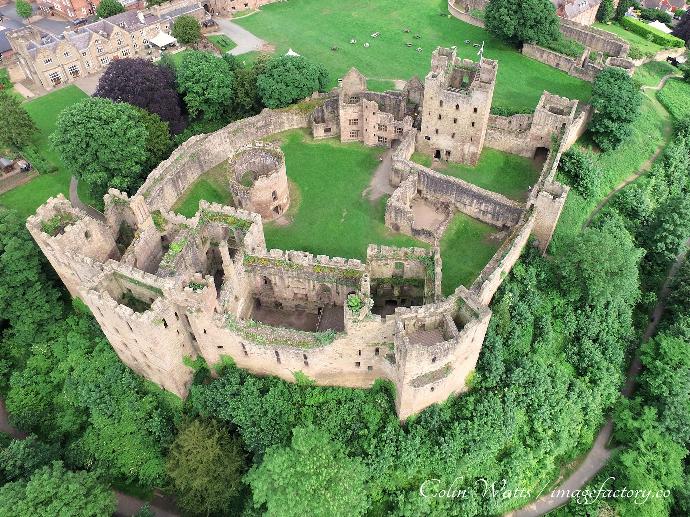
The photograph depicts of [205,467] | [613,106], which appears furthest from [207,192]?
[613,106]

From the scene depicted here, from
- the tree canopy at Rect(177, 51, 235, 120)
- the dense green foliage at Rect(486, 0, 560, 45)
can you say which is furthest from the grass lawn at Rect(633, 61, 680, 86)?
the tree canopy at Rect(177, 51, 235, 120)

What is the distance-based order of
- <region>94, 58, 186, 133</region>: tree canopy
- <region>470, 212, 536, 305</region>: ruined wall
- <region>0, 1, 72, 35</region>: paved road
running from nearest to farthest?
<region>470, 212, 536, 305</region>: ruined wall < <region>94, 58, 186, 133</region>: tree canopy < <region>0, 1, 72, 35</region>: paved road

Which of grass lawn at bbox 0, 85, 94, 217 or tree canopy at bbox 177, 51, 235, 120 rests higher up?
A: tree canopy at bbox 177, 51, 235, 120

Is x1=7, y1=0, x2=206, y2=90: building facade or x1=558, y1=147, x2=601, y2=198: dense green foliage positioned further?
x1=7, y1=0, x2=206, y2=90: building facade

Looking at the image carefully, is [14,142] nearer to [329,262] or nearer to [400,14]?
[329,262]

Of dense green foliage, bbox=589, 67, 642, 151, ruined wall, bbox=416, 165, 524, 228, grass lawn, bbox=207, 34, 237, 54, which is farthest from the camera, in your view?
grass lawn, bbox=207, 34, 237, 54

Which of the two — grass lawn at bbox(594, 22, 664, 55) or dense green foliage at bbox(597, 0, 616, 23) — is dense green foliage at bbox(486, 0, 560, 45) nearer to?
grass lawn at bbox(594, 22, 664, 55)

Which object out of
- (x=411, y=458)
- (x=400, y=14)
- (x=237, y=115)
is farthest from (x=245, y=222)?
(x=400, y=14)
